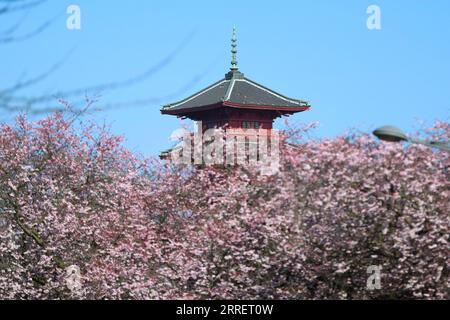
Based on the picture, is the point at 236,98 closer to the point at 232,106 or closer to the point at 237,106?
the point at 237,106

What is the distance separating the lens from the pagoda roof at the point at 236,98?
38219 millimetres

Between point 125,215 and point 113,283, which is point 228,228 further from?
point 125,215

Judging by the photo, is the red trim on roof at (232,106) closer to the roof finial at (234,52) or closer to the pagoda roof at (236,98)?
the pagoda roof at (236,98)

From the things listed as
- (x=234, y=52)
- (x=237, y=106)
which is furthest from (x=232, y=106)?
(x=234, y=52)

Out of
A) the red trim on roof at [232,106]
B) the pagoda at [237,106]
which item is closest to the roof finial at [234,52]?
the pagoda at [237,106]

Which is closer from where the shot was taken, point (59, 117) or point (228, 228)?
point (228, 228)

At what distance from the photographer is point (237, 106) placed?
37.9 meters

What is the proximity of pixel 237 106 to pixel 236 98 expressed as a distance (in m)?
0.67

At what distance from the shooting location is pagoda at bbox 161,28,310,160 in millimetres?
38469

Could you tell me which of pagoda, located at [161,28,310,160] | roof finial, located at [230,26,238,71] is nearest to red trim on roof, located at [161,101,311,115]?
pagoda, located at [161,28,310,160]

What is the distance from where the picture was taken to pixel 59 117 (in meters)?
23.3
